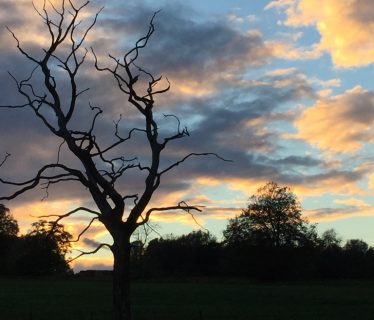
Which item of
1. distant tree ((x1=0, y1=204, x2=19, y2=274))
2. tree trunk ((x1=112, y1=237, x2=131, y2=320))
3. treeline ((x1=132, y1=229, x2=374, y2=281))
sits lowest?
tree trunk ((x1=112, y1=237, x2=131, y2=320))

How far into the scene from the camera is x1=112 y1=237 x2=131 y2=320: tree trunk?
37.9ft

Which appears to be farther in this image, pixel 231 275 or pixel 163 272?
pixel 163 272

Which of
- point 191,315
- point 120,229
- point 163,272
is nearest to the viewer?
point 120,229

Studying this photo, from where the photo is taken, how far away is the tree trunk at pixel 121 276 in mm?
11547

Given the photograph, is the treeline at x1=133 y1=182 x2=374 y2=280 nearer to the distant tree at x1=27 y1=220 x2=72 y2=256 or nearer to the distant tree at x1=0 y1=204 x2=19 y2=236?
the distant tree at x1=0 y1=204 x2=19 y2=236

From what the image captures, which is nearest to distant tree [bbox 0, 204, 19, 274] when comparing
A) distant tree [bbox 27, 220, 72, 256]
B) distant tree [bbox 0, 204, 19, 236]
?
distant tree [bbox 0, 204, 19, 236]

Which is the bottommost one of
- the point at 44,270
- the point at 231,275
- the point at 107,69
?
the point at 44,270

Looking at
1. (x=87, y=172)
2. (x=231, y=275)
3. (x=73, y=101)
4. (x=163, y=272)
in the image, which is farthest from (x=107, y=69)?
(x=163, y=272)

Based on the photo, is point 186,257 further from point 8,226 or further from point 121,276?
point 121,276

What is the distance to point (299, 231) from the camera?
287 feet

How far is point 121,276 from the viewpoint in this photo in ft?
38.1

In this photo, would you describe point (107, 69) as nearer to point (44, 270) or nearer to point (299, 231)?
point (44, 270)

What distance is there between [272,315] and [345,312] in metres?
4.68

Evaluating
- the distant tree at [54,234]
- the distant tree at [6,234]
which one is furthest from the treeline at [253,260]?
the distant tree at [54,234]
